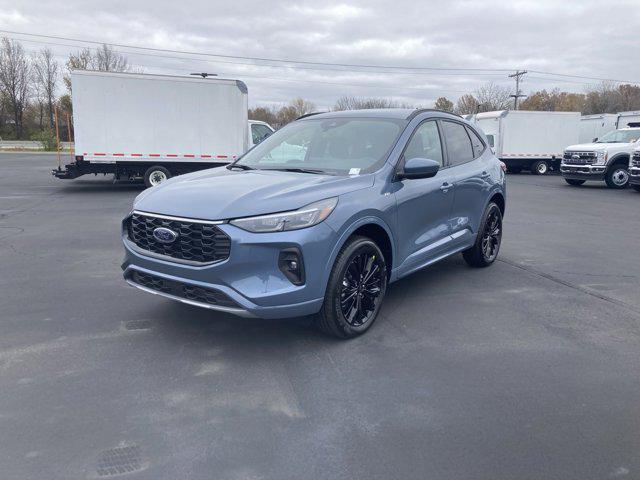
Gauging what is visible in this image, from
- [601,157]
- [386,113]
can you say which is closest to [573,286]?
[386,113]

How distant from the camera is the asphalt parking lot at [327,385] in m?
2.71

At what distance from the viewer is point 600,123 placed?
93.3 feet

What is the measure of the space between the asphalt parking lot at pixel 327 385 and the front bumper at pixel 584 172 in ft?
46.3

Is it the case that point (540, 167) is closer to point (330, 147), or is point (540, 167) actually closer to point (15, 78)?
point (330, 147)

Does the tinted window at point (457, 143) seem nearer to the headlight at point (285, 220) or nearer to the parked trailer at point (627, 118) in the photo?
the headlight at point (285, 220)

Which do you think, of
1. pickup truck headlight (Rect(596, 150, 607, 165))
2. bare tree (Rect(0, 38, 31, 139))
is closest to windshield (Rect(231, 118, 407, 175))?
pickup truck headlight (Rect(596, 150, 607, 165))

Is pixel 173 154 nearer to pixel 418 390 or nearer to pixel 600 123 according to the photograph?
pixel 418 390

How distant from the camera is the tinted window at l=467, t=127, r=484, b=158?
6.25 meters

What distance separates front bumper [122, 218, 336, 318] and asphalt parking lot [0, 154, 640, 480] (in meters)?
0.47

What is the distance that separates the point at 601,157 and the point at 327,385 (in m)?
18.2

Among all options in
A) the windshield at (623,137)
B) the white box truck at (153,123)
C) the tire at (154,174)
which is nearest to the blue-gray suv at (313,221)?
the white box truck at (153,123)

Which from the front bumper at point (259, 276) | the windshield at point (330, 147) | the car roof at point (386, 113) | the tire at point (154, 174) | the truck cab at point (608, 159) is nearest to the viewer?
the front bumper at point (259, 276)

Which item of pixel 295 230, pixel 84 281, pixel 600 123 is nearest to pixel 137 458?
Result: pixel 295 230

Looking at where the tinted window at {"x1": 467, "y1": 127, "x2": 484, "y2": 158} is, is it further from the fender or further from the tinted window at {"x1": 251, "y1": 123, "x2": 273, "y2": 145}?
the tinted window at {"x1": 251, "y1": 123, "x2": 273, "y2": 145}
